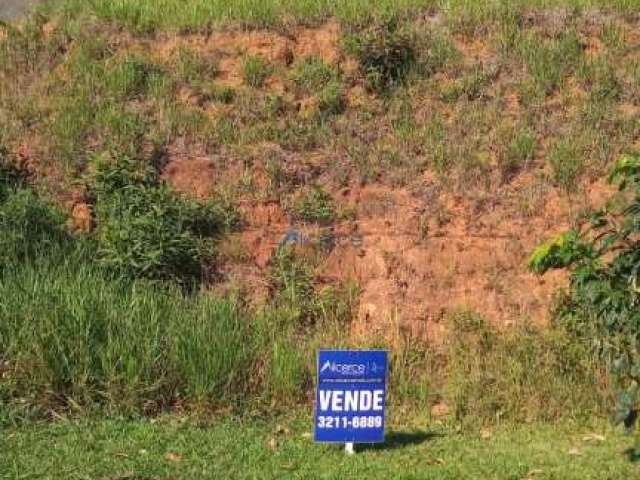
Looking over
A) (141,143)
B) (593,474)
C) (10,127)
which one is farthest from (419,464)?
(10,127)

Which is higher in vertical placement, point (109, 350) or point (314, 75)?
point (314, 75)

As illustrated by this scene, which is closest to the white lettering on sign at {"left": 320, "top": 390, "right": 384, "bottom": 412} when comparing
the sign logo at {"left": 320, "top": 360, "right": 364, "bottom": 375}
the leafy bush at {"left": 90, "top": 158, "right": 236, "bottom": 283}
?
the sign logo at {"left": 320, "top": 360, "right": 364, "bottom": 375}

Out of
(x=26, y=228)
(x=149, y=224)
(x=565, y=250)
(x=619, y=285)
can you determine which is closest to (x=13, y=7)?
(x=26, y=228)

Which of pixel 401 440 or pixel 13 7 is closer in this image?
pixel 401 440

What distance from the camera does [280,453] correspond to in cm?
598

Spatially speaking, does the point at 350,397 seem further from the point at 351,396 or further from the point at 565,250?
the point at 565,250

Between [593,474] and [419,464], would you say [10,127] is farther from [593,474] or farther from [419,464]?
[593,474]

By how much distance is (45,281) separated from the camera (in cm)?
741

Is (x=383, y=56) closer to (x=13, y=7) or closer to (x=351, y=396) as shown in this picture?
(x=13, y=7)

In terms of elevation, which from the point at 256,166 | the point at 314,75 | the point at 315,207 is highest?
the point at 314,75

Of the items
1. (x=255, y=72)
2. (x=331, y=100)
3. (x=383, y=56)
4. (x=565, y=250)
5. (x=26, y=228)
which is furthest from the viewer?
(x=255, y=72)

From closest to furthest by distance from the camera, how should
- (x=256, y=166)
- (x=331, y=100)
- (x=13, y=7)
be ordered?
1. (x=256, y=166)
2. (x=331, y=100)
3. (x=13, y=7)

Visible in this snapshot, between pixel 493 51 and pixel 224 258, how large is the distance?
454 centimetres

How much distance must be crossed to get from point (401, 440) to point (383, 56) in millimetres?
5678
